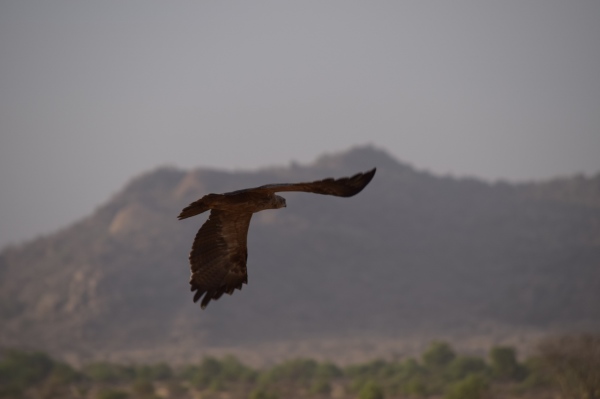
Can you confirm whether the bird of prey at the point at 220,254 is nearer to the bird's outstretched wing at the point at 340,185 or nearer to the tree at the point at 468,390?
the bird's outstretched wing at the point at 340,185

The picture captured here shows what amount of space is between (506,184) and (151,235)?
48898 millimetres

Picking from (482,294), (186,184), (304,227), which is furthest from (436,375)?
(186,184)

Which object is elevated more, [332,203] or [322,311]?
[332,203]

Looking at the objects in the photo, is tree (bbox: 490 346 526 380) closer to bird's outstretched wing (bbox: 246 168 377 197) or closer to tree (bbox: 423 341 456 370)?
tree (bbox: 423 341 456 370)

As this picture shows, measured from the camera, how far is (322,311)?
80.2m

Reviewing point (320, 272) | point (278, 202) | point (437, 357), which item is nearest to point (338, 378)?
point (437, 357)

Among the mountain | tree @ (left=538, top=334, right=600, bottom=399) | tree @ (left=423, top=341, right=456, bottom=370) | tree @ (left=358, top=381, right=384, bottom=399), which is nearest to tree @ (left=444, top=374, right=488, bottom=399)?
tree @ (left=358, top=381, right=384, bottom=399)

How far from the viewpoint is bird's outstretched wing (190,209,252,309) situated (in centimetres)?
1252

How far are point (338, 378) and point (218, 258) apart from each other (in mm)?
34372

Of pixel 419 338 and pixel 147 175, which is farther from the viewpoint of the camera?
pixel 147 175

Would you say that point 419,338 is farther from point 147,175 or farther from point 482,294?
point 147,175

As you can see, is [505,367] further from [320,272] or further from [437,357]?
[320,272]

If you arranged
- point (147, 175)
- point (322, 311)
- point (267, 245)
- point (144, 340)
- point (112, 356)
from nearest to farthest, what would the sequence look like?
1. point (112, 356)
2. point (144, 340)
3. point (322, 311)
4. point (267, 245)
5. point (147, 175)

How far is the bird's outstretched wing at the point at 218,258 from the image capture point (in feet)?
41.1
